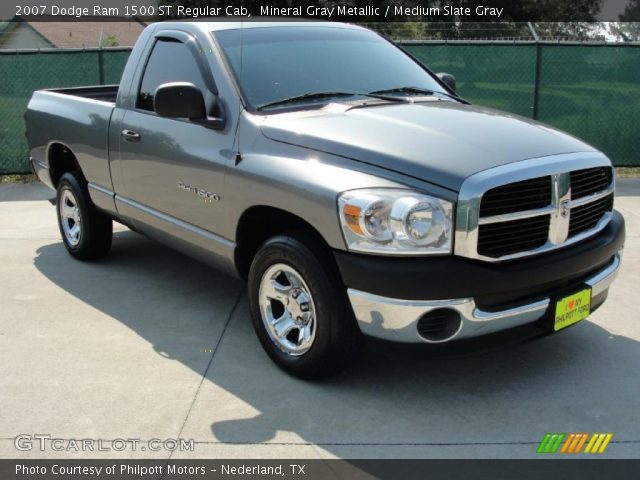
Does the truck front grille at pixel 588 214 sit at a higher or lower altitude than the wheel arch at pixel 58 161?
higher

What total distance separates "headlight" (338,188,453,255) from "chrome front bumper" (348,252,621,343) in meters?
0.23

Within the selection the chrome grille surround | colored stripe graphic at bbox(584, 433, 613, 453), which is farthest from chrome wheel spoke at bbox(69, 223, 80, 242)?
colored stripe graphic at bbox(584, 433, 613, 453)

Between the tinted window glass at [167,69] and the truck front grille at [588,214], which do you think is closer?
the truck front grille at [588,214]

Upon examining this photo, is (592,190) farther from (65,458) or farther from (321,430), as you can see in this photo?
(65,458)

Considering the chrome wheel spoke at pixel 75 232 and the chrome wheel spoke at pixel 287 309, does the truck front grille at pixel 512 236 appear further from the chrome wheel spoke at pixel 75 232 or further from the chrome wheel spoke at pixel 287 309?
the chrome wheel spoke at pixel 75 232

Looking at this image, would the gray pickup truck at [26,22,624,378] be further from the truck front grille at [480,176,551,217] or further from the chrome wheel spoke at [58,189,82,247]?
the chrome wheel spoke at [58,189,82,247]

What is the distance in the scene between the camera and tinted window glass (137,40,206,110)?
4.95 meters

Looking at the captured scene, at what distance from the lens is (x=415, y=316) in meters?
3.58

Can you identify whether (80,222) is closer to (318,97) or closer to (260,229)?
(260,229)

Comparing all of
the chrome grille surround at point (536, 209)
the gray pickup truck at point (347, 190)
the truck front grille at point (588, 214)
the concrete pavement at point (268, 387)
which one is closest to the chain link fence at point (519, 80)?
the gray pickup truck at point (347, 190)

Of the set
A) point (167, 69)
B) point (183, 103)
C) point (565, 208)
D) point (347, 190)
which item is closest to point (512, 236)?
point (565, 208)

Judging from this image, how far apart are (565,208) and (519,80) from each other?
7191 mm

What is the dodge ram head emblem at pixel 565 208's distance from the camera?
12.7ft

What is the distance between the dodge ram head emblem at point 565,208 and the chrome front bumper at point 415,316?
45 centimetres
